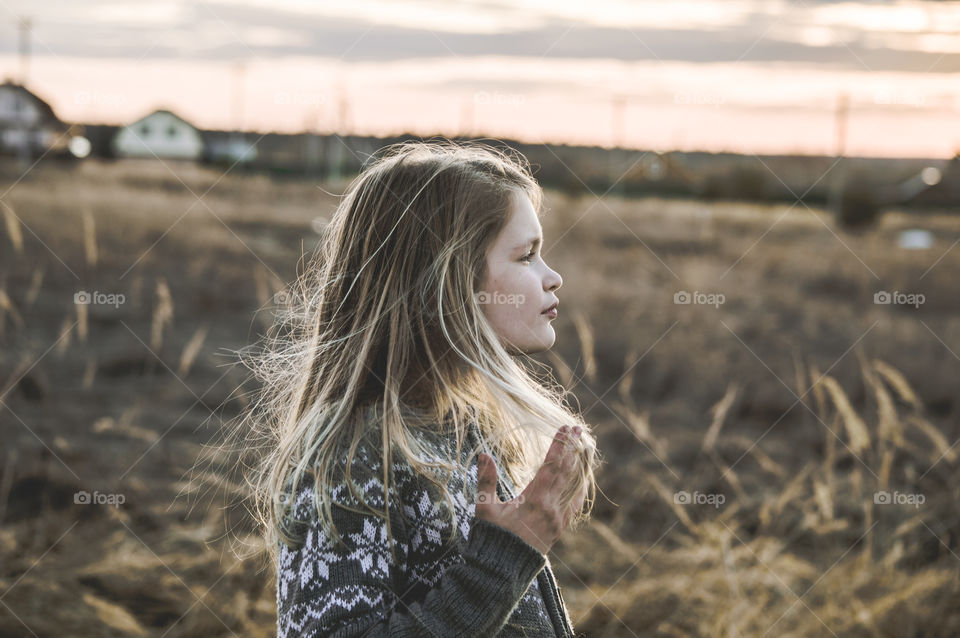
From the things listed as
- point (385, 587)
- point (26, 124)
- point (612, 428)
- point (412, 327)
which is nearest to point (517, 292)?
point (412, 327)

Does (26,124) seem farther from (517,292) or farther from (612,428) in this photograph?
(517,292)

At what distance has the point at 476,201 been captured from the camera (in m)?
1.46

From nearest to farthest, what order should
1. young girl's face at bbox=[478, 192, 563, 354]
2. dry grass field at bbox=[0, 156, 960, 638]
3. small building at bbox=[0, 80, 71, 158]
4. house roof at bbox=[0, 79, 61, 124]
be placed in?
young girl's face at bbox=[478, 192, 563, 354] < dry grass field at bbox=[0, 156, 960, 638] < small building at bbox=[0, 80, 71, 158] < house roof at bbox=[0, 79, 61, 124]

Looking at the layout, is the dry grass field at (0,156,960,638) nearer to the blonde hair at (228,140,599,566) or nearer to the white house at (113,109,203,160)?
the blonde hair at (228,140,599,566)

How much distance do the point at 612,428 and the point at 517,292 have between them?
4.18 metres

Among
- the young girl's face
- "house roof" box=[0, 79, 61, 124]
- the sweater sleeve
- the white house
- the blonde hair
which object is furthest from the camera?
the white house

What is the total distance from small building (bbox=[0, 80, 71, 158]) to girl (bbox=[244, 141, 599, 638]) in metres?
18.1

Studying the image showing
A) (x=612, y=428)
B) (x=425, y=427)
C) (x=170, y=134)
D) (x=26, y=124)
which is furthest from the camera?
(x=170, y=134)

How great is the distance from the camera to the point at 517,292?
1.45 metres

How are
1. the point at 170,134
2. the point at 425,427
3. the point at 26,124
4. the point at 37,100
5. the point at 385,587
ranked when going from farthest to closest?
the point at 170,134, the point at 37,100, the point at 26,124, the point at 425,427, the point at 385,587

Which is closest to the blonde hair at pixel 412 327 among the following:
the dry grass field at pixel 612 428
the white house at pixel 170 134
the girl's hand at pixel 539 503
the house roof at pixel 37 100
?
the girl's hand at pixel 539 503

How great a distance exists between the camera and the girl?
113 centimetres

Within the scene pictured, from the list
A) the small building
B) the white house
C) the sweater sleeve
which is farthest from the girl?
the white house

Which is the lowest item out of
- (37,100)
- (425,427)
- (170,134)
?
(170,134)
